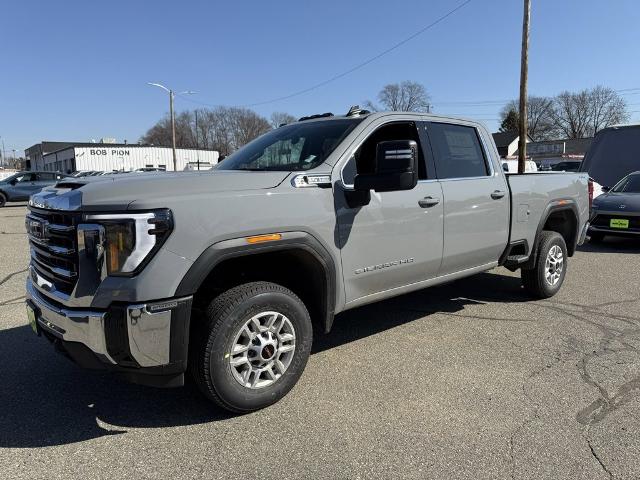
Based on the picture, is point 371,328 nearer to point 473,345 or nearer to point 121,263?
point 473,345

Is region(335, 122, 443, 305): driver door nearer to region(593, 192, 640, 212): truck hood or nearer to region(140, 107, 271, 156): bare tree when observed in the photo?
region(593, 192, 640, 212): truck hood

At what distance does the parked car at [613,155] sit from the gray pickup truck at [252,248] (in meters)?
11.5

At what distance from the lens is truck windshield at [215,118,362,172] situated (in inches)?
152

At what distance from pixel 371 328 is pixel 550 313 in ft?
6.66

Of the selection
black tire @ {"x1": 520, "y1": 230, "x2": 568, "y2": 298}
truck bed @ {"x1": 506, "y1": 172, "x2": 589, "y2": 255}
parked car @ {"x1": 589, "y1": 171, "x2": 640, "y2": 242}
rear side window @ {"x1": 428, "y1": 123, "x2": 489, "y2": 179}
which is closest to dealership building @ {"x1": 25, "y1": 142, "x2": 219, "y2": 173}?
parked car @ {"x1": 589, "y1": 171, "x2": 640, "y2": 242}

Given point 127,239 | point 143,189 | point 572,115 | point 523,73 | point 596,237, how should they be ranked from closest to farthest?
1. point 127,239
2. point 143,189
3. point 596,237
4. point 523,73
5. point 572,115

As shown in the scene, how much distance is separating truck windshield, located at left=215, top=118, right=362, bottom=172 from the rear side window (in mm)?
906

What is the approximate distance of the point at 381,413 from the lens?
3.28 m

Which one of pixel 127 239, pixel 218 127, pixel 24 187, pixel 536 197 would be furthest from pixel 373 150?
pixel 218 127

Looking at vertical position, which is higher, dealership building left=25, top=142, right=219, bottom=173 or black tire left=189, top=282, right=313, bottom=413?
dealership building left=25, top=142, right=219, bottom=173

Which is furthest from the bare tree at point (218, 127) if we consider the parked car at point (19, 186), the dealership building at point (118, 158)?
the parked car at point (19, 186)

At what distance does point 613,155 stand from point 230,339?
14520mm

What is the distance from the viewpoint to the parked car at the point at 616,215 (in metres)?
9.72

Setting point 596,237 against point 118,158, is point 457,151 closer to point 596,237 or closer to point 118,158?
point 596,237
